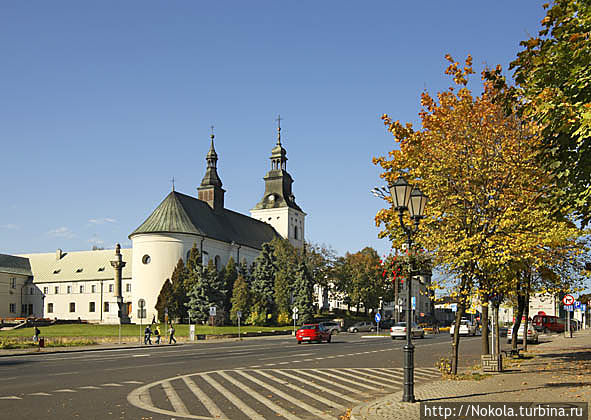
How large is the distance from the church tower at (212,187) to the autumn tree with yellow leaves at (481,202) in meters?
85.6

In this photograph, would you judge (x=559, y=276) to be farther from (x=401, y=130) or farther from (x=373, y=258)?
(x=373, y=258)

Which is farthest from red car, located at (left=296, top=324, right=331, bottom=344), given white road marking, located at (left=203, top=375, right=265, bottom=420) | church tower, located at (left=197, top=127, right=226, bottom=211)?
church tower, located at (left=197, top=127, right=226, bottom=211)

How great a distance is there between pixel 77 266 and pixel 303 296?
153 ft

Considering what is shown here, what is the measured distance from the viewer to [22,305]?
109688 mm

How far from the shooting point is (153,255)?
8656 cm

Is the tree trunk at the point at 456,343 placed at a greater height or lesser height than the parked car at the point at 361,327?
greater

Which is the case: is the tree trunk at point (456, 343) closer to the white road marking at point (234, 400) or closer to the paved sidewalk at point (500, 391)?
the paved sidewalk at point (500, 391)

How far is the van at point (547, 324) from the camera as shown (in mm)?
59156

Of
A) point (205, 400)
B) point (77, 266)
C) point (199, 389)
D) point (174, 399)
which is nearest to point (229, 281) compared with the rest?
point (77, 266)

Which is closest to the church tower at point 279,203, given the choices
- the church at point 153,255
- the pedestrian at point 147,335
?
the church at point 153,255

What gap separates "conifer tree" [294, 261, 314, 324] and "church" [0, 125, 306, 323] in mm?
15248

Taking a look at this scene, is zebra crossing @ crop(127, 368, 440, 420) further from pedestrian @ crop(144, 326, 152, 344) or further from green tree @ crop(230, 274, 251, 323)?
green tree @ crop(230, 274, 251, 323)

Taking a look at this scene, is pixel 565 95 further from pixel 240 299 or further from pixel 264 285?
pixel 264 285

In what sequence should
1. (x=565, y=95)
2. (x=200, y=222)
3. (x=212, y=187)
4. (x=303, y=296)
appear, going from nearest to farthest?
1. (x=565, y=95)
2. (x=303, y=296)
3. (x=200, y=222)
4. (x=212, y=187)
